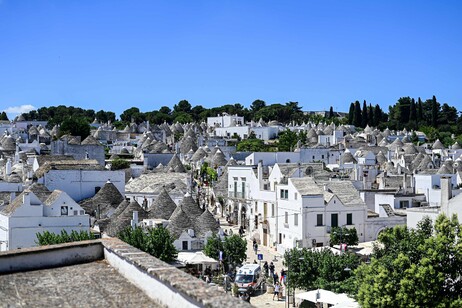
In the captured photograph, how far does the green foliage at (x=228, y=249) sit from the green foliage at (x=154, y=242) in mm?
3508

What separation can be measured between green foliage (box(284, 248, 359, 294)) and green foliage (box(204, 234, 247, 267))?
5595 millimetres

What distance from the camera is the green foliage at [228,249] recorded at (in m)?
35.2

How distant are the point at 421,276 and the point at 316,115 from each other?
5718 inches

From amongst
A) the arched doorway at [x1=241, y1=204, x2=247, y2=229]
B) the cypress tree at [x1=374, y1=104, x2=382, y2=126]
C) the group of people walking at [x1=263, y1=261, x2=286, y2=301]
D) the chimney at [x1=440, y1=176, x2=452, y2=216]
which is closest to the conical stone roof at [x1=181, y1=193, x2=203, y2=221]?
the group of people walking at [x1=263, y1=261, x2=286, y2=301]

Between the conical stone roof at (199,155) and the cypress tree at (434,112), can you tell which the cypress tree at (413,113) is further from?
the conical stone roof at (199,155)

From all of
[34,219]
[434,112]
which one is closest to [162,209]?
[34,219]

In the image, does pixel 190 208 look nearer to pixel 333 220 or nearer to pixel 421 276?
pixel 333 220

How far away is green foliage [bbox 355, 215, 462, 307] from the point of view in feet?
64.6

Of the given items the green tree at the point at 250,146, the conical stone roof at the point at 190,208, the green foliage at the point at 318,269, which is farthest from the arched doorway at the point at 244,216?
the green tree at the point at 250,146

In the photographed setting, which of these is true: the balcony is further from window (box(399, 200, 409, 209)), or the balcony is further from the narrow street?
window (box(399, 200, 409, 209))

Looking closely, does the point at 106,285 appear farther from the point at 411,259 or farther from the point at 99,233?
the point at 99,233

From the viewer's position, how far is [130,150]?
104m

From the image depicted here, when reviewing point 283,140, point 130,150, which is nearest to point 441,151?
point 283,140

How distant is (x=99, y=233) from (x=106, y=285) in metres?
31.1
